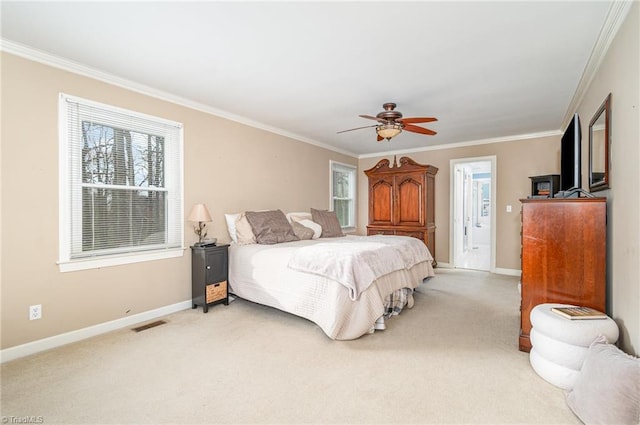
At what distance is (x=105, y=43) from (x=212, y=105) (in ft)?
4.76

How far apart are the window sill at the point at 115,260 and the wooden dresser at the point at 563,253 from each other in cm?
343

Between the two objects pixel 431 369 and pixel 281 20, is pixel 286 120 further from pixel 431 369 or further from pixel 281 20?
pixel 431 369

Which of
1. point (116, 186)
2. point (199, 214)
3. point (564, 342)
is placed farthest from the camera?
point (199, 214)

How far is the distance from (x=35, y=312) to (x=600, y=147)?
4.75m

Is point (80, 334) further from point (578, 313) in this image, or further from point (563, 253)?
point (563, 253)

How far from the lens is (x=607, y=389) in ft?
5.00

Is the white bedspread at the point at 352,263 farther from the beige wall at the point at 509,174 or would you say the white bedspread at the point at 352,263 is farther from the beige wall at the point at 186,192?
the beige wall at the point at 509,174

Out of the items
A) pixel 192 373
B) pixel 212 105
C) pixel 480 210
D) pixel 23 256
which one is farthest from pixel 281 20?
pixel 480 210

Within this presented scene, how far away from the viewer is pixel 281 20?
6.76 ft

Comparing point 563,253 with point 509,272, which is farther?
point 509,272

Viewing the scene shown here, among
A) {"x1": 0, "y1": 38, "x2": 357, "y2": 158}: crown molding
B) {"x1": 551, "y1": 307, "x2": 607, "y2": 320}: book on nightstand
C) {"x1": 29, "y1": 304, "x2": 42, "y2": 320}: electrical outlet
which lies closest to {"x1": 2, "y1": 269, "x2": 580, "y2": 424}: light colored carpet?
{"x1": 29, "y1": 304, "x2": 42, "y2": 320}: electrical outlet

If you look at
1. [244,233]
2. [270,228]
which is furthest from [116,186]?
[270,228]

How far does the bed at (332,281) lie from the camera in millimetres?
2682

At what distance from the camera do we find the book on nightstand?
1.96m
